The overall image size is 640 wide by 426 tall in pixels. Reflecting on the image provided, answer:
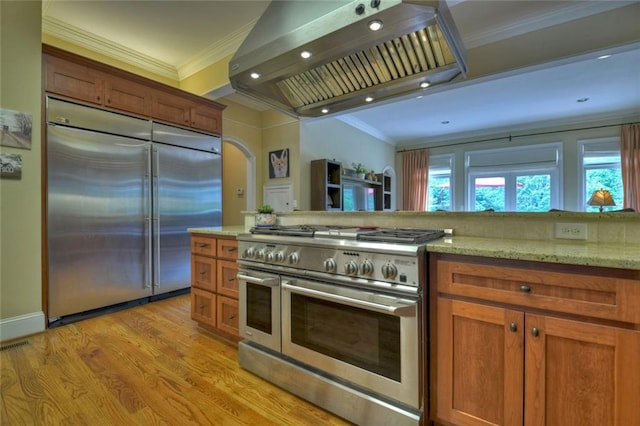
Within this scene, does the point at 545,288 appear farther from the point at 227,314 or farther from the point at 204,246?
the point at 204,246

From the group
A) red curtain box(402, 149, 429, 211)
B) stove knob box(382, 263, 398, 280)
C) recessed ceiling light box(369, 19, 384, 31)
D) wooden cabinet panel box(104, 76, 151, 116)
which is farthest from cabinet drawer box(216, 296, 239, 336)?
red curtain box(402, 149, 429, 211)

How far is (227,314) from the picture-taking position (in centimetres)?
226

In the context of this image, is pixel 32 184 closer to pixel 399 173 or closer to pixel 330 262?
pixel 330 262

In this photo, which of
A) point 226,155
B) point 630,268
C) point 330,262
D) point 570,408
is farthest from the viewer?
point 226,155

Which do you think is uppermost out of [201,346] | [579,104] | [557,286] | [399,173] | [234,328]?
[579,104]

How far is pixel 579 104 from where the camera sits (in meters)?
4.71

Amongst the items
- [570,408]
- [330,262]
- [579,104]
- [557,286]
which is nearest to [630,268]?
[557,286]

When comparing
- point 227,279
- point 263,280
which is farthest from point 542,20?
point 227,279

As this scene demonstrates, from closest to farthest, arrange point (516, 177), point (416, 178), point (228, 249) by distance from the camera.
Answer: point (228, 249) → point (516, 177) → point (416, 178)

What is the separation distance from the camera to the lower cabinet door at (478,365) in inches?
45.8

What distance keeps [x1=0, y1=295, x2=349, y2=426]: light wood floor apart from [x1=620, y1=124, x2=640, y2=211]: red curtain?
242 inches

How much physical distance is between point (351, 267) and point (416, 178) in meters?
5.51

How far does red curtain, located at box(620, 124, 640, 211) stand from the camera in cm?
473

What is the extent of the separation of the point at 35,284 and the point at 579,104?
738 cm
